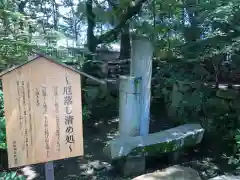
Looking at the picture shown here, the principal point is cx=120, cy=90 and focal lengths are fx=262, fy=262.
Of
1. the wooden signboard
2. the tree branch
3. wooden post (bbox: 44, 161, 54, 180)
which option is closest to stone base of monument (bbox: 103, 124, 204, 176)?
wooden post (bbox: 44, 161, 54, 180)

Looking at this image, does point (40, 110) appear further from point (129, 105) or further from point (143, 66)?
point (143, 66)

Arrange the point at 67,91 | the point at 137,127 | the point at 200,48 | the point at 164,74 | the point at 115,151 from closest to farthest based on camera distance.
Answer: the point at 67,91 < the point at 115,151 < the point at 137,127 < the point at 200,48 < the point at 164,74

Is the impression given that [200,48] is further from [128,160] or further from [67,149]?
[67,149]

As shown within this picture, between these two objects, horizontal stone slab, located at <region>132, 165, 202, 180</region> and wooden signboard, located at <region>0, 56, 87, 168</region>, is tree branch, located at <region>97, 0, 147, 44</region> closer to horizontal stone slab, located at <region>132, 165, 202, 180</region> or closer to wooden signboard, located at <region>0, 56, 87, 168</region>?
horizontal stone slab, located at <region>132, 165, 202, 180</region>

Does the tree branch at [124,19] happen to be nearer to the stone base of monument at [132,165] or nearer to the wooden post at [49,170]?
the stone base of monument at [132,165]

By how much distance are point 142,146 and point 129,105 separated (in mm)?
709

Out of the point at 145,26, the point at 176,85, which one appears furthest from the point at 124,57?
the point at 145,26

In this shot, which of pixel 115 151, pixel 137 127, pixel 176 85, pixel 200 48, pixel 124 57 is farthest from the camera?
pixel 124 57

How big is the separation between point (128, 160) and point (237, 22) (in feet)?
8.60

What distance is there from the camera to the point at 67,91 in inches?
86.4

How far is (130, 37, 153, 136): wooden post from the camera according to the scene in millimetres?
4250

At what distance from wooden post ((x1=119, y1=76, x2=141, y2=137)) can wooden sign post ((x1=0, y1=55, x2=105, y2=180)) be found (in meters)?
2.06

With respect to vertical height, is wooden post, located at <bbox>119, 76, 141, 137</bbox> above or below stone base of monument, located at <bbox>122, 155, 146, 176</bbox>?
above

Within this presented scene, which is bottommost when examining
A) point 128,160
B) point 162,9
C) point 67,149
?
point 128,160
